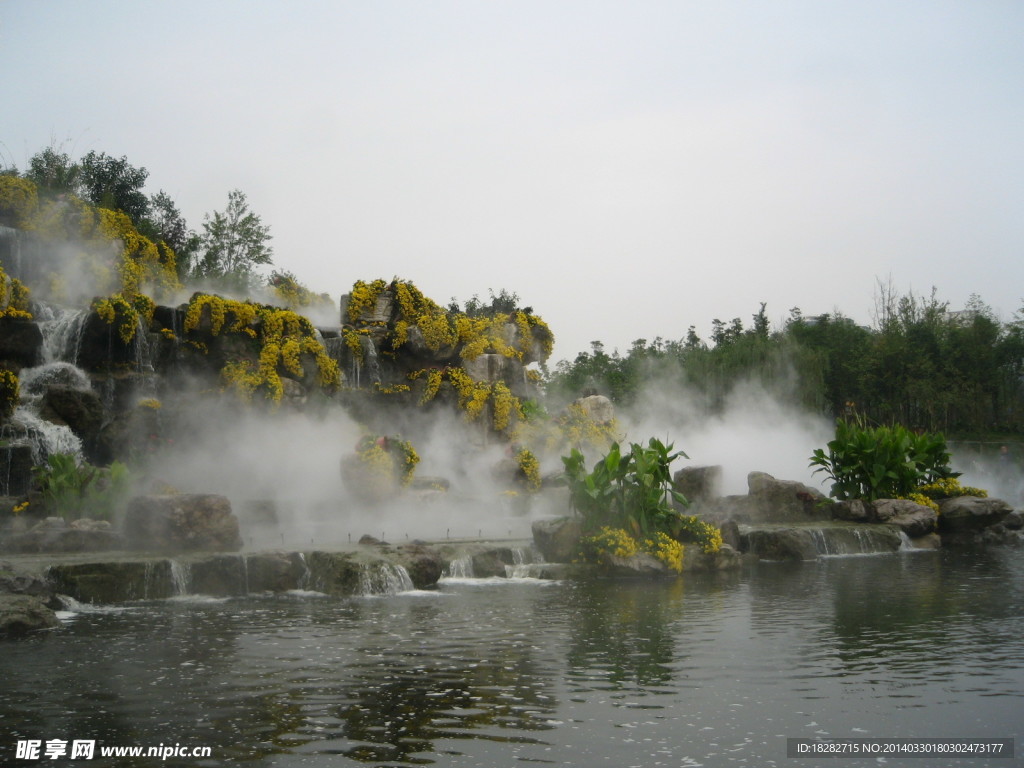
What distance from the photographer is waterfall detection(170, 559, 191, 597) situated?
13.3 metres

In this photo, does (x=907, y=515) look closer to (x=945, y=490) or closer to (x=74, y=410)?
(x=945, y=490)

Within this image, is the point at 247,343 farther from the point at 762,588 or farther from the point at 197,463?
the point at 762,588

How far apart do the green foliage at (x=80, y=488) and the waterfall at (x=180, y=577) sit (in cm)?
494

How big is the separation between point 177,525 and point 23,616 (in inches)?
200

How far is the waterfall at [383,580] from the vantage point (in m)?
13.6

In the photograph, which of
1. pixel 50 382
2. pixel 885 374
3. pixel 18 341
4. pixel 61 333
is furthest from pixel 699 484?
pixel 885 374

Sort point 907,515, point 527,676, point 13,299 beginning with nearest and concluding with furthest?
1. point 527,676
2. point 907,515
3. point 13,299

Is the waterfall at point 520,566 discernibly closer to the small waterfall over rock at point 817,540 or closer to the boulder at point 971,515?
the small waterfall over rock at point 817,540

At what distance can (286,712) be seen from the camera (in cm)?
691

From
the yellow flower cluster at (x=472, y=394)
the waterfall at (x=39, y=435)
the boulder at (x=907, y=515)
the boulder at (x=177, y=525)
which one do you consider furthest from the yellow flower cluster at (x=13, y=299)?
the boulder at (x=907, y=515)

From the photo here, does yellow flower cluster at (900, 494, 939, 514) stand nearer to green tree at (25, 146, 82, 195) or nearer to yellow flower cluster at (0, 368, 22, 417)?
yellow flower cluster at (0, 368, 22, 417)

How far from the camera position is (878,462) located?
21859 millimetres

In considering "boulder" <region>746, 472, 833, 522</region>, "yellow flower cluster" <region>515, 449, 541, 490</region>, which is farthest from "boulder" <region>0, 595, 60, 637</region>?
"yellow flower cluster" <region>515, 449, 541, 490</region>

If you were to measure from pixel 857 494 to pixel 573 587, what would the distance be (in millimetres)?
10606
